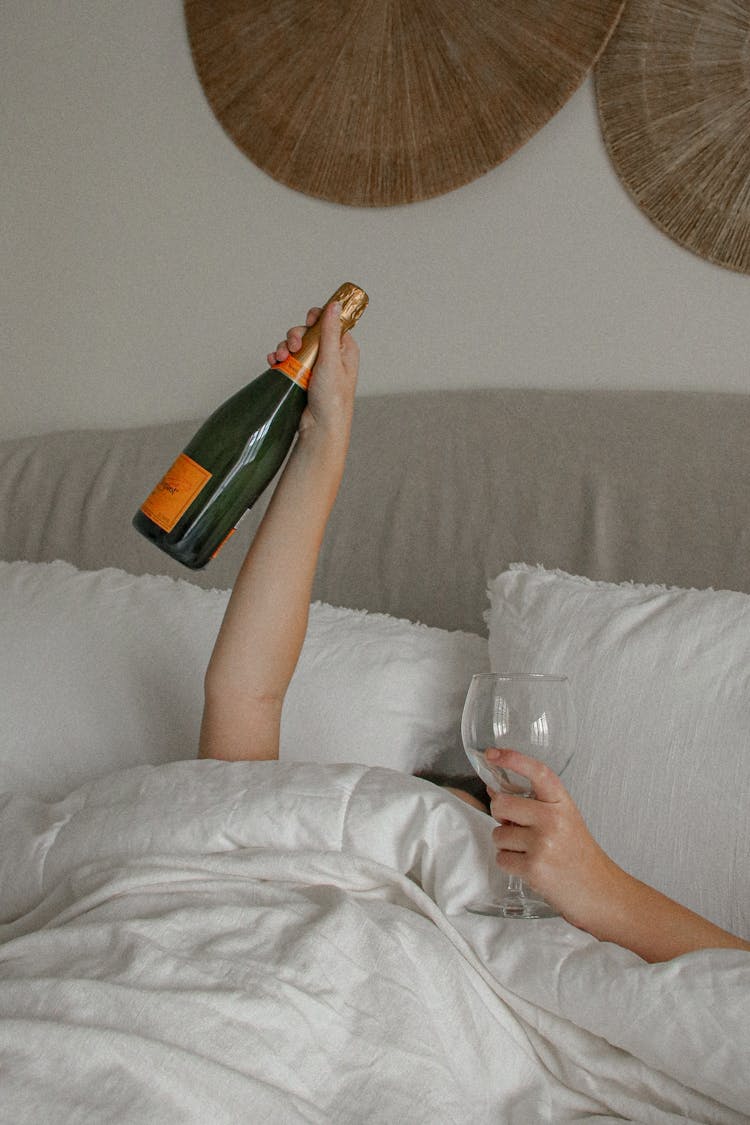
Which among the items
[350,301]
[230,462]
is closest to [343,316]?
[350,301]

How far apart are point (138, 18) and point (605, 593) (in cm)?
155

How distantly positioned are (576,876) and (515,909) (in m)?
0.06

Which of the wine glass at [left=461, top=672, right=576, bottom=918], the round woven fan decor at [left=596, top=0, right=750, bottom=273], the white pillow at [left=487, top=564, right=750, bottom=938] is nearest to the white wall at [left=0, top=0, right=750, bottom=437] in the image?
the round woven fan decor at [left=596, top=0, right=750, bottom=273]

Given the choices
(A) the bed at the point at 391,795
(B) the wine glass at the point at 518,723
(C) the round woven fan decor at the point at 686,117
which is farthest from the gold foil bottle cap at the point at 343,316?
(C) the round woven fan decor at the point at 686,117

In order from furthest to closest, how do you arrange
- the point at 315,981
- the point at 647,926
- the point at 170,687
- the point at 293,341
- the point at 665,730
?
the point at 170,687, the point at 293,341, the point at 665,730, the point at 647,926, the point at 315,981

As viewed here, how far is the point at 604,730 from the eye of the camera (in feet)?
3.61

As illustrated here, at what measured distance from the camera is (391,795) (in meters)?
0.91

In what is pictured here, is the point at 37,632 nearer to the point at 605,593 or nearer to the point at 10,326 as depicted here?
the point at 605,593

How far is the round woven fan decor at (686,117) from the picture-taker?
1.58 metres

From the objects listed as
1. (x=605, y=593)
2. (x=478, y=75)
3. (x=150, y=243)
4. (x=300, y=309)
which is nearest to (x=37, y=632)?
(x=605, y=593)

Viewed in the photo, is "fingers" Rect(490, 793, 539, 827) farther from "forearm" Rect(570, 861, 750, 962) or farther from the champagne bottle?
the champagne bottle

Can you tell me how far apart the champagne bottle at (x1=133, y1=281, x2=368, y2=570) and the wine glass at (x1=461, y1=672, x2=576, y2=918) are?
15.9 inches

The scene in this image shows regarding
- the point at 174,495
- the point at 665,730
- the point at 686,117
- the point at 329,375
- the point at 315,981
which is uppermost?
the point at 686,117

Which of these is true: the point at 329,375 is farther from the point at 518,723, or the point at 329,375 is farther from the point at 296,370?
the point at 518,723
